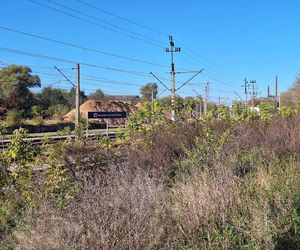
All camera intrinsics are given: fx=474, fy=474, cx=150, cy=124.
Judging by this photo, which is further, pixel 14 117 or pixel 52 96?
pixel 52 96

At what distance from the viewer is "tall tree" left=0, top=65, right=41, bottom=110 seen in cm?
6994

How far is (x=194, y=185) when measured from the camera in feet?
22.2

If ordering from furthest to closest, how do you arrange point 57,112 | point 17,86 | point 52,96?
point 52,96, point 17,86, point 57,112

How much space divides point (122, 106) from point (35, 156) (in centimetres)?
8071

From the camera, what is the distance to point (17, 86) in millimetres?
77938

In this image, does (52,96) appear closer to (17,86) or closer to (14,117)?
(17,86)

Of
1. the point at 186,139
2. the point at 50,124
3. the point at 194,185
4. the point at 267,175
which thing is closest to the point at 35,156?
the point at 194,185

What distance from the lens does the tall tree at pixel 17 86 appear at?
229ft

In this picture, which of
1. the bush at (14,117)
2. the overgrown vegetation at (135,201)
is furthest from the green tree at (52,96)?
the overgrown vegetation at (135,201)

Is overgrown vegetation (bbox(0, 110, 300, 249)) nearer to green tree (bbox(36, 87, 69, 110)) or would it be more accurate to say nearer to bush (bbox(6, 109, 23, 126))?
bush (bbox(6, 109, 23, 126))

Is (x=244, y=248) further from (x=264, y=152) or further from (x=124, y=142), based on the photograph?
(x=264, y=152)

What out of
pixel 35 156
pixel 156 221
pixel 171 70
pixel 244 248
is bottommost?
pixel 244 248

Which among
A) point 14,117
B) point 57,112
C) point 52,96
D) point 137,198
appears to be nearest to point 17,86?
point 57,112

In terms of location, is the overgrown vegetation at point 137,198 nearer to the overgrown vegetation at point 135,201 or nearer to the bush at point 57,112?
the overgrown vegetation at point 135,201
